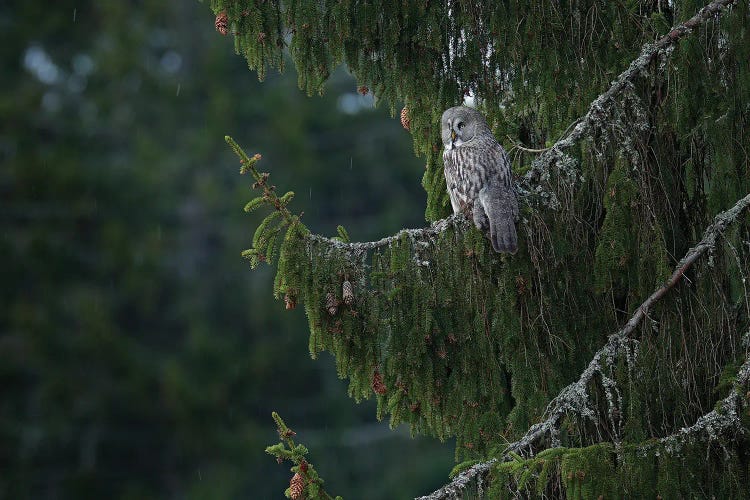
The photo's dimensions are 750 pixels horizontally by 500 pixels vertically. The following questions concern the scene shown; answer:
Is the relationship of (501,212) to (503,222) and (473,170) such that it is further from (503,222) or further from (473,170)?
(473,170)

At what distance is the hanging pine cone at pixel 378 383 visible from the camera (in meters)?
5.06

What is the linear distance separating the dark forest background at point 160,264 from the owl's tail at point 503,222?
1519cm

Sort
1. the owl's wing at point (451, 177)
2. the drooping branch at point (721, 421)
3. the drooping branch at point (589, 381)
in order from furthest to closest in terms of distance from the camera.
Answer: the owl's wing at point (451, 177) < the drooping branch at point (589, 381) < the drooping branch at point (721, 421)

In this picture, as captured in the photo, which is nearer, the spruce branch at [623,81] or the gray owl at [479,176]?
the spruce branch at [623,81]

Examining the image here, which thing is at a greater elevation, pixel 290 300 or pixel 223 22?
pixel 223 22

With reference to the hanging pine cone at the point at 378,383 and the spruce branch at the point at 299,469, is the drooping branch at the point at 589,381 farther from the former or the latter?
the hanging pine cone at the point at 378,383

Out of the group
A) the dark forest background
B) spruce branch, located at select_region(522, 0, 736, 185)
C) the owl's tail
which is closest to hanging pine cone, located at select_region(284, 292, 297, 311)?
the owl's tail

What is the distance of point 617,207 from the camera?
4.50 metres

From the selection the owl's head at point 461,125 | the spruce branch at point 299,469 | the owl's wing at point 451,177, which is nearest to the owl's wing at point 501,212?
the owl's wing at point 451,177

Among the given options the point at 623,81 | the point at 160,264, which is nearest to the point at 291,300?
the point at 623,81

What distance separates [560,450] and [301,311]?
1681 centimetres

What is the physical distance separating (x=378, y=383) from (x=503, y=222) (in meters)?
0.85

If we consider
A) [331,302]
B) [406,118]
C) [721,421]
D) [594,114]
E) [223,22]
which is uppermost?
[223,22]

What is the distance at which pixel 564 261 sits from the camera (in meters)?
4.76
